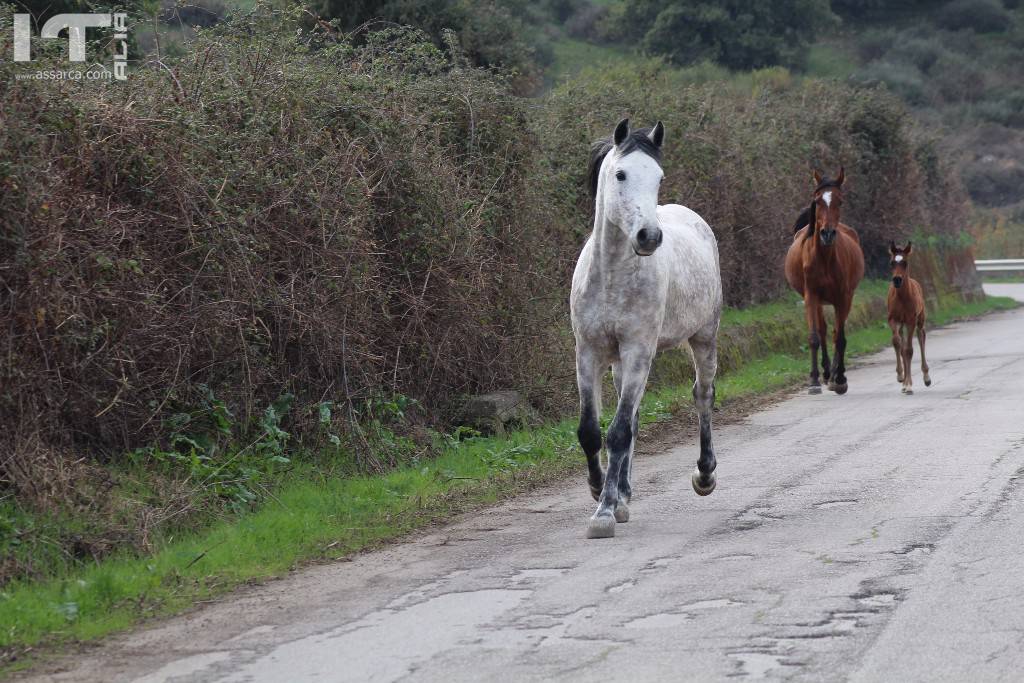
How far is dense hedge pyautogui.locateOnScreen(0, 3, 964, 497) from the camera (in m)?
8.07

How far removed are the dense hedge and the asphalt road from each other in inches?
80.6

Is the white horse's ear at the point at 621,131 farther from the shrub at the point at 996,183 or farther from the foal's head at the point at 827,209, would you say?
the shrub at the point at 996,183

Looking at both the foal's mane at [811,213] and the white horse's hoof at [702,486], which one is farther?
the foal's mane at [811,213]

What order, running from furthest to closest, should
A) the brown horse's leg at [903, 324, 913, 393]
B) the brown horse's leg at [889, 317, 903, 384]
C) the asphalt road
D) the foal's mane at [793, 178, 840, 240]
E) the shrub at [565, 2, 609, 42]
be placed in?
the shrub at [565, 2, 609, 42], the foal's mane at [793, 178, 840, 240], the brown horse's leg at [889, 317, 903, 384], the brown horse's leg at [903, 324, 913, 393], the asphalt road

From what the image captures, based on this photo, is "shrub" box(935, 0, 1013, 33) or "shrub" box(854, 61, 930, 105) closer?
"shrub" box(854, 61, 930, 105)

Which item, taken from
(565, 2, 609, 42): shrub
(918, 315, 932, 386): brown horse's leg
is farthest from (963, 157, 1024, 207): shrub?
(918, 315, 932, 386): brown horse's leg

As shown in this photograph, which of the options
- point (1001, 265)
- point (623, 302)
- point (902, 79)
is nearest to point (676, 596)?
point (623, 302)

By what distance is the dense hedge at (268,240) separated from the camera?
8.07m

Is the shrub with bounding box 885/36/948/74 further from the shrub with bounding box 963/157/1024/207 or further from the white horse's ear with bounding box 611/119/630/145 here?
the white horse's ear with bounding box 611/119/630/145

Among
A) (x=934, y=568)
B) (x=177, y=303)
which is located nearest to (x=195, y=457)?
(x=177, y=303)

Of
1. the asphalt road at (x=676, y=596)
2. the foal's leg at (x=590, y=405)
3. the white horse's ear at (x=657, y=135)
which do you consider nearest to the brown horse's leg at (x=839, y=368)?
the asphalt road at (x=676, y=596)

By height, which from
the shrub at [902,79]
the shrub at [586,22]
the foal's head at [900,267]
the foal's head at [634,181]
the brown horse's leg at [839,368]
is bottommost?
the brown horse's leg at [839,368]

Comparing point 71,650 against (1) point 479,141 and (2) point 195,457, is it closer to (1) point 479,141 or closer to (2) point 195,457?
(2) point 195,457

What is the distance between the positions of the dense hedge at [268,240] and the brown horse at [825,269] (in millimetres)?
3333
